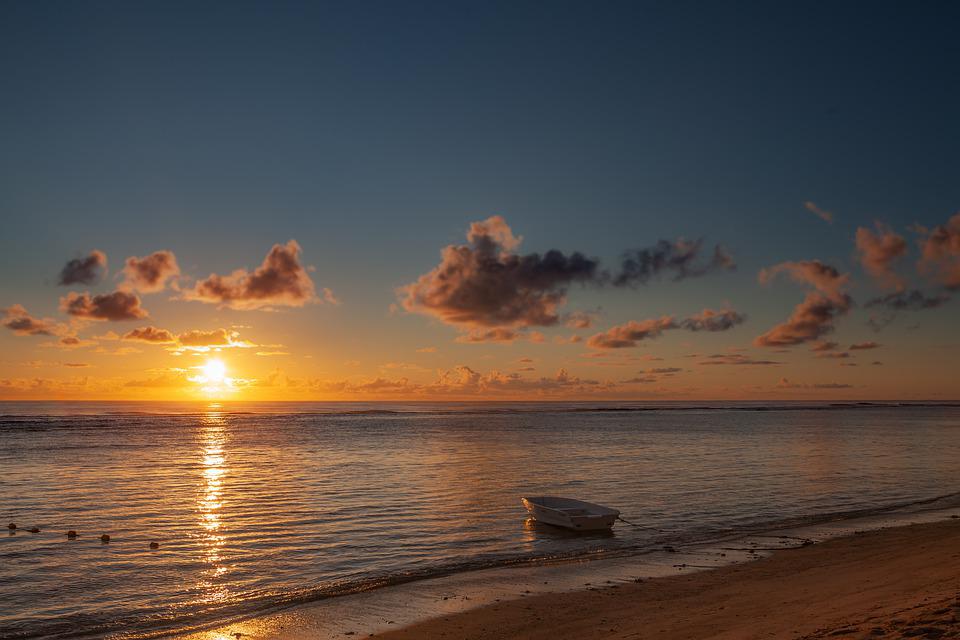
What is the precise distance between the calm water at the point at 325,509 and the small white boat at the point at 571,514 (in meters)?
0.69

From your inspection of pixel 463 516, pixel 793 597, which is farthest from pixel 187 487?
pixel 793 597

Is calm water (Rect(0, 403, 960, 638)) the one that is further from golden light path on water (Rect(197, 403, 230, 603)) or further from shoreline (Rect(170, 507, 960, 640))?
shoreline (Rect(170, 507, 960, 640))

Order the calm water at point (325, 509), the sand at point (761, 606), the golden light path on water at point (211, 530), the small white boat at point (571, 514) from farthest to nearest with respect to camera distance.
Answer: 1. the small white boat at point (571, 514)
2. the golden light path on water at point (211, 530)
3. the calm water at point (325, 509)
4. the sand at point (761, 606)

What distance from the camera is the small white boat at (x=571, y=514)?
98.3 ft

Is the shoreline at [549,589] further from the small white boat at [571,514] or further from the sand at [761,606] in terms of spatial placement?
Result: the small white boat at [571,514]

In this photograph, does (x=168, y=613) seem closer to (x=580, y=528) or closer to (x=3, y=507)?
(x=580, y=528)

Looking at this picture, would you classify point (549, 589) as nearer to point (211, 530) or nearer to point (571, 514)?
point (571, 514)

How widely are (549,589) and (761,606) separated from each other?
6.19 metres

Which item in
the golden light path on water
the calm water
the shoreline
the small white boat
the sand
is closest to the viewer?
the sand

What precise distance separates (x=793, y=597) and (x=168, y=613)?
1732cm

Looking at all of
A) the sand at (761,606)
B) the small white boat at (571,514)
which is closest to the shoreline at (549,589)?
the sand at (761,606)

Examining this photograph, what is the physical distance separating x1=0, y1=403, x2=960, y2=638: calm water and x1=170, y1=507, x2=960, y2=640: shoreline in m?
1.58

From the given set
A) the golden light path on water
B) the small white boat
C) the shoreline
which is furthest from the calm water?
the shoreline

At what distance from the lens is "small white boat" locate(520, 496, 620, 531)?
2997cm
